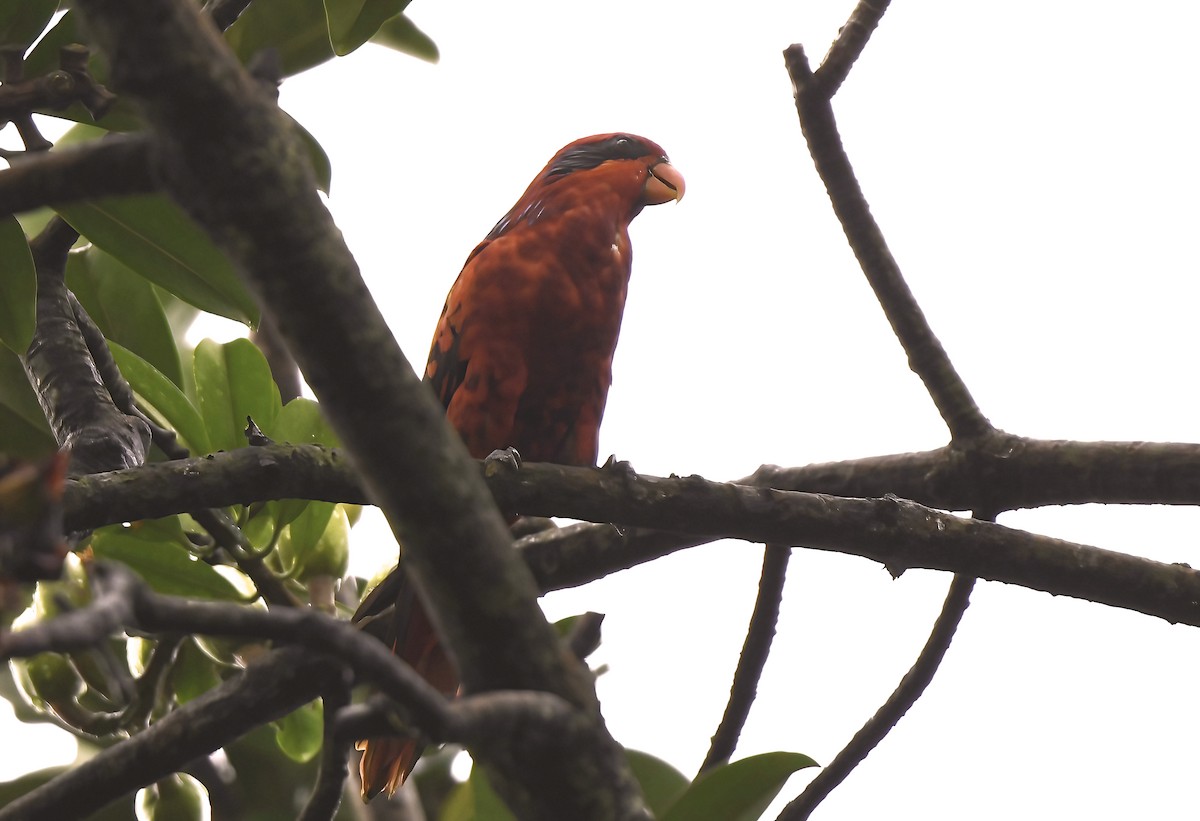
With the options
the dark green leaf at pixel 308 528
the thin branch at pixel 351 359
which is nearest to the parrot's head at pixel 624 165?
the dark green leaf at pixel 308 528

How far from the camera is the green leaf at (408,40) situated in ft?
6.96

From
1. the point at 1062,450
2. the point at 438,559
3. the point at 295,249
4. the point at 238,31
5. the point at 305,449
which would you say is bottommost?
the point at 438,559

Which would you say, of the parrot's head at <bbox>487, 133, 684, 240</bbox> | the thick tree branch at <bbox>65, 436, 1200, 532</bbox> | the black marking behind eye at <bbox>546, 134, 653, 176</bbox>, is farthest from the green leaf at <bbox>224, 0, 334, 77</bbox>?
the black marking behind eye at <bbox>546, 134, 653, 176</bbox>

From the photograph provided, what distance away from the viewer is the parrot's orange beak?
8.85 feet

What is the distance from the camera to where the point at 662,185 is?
2715 mm

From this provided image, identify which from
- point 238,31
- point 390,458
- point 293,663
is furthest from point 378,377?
point 238,31

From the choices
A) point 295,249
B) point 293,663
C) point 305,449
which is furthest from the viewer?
point 305,449

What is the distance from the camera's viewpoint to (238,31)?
179 cm

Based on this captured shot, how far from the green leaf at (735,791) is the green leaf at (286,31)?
4.21 ft

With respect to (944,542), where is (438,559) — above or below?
below

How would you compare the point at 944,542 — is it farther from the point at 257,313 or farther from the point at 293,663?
the point at 257,313

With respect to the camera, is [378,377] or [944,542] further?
[944,542]

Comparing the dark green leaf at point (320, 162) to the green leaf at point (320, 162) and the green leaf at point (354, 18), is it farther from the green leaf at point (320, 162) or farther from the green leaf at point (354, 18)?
the green leaf at point (354, 18)

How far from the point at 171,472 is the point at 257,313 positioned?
65cm
